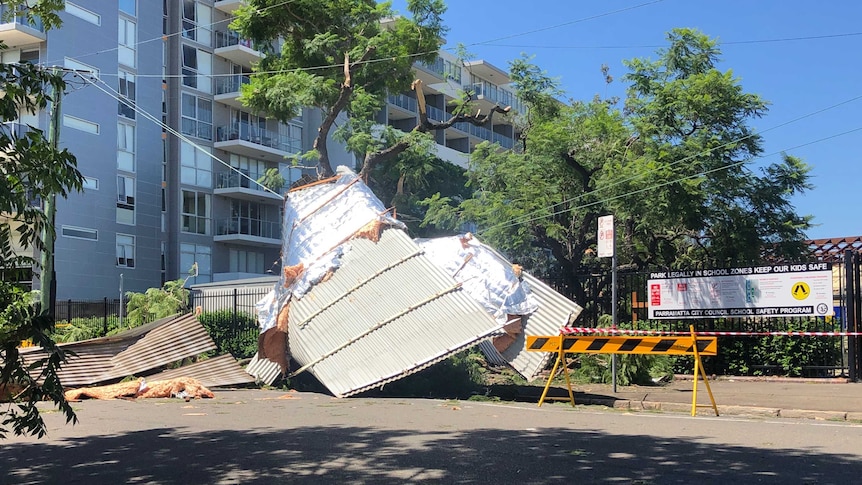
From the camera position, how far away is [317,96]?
2508 cm

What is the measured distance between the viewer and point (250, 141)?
4525 cm

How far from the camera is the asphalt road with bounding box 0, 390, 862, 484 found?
672 cm

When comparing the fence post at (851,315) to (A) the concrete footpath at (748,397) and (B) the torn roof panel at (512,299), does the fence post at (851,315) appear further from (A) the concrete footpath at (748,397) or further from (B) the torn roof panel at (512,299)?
(B) the torn roof panel at (512,299)

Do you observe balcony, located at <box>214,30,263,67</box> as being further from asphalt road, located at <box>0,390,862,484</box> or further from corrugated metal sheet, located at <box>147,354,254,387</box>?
asphalt road, located at <box>0,390,862,484</box>

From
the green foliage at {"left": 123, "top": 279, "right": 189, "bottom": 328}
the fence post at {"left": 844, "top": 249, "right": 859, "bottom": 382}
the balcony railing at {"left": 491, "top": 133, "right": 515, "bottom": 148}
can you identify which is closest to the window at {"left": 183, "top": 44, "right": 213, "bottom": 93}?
the green foliage at {"left": 123, "top": 279, "right": 189, "bottom": 328}

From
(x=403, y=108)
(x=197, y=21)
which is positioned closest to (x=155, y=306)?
(x=197, y=21)

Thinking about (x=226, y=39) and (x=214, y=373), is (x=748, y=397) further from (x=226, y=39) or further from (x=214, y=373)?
(x=226, y=39)

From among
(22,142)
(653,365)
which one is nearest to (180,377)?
(653,365)

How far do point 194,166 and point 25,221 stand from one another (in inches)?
1544

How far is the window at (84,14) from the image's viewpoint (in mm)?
36875

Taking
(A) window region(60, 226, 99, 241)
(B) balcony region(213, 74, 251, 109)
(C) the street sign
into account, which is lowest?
(C) the street sign

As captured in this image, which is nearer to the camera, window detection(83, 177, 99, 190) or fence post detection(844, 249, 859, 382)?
fence post detection(844, 249, 859, 382)

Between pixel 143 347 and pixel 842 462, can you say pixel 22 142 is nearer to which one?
pixel 842 462

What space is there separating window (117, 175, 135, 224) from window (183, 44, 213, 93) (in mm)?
6677
